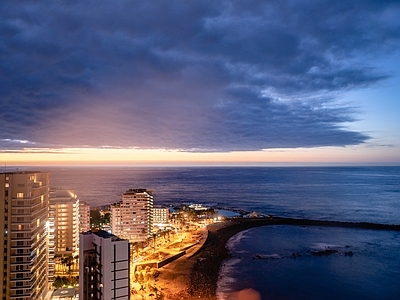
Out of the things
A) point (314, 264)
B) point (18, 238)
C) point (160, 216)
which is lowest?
point (314, 264)

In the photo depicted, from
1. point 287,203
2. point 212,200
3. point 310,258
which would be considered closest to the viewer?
point 310,258

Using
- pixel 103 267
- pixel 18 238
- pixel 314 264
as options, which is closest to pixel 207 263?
pixel 314 264

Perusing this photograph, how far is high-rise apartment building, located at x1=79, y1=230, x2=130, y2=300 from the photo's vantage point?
11422 mm

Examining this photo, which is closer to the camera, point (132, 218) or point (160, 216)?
point (132, 218)

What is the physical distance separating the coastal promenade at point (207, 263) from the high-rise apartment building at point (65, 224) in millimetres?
11411

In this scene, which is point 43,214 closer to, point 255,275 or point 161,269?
point 161,269

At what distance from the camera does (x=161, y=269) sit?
92.7 feet

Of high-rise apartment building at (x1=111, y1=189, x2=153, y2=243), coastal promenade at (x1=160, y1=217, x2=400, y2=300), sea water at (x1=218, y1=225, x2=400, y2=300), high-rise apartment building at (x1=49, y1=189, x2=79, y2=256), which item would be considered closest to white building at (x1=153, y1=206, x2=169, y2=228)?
coastal promenade at (x1=160, y1=217, x2=400, y2=300)

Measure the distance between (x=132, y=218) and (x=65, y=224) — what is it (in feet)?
25.5

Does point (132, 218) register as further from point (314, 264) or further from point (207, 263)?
point (314, 264)

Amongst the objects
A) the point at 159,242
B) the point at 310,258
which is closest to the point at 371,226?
the point at 310,258

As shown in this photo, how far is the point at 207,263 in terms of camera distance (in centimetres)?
2980

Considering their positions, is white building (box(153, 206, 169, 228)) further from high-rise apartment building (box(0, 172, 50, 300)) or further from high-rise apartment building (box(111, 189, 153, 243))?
high-rise apartment building (box(0, 172, 50, 300))

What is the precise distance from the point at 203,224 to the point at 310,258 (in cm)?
1919
